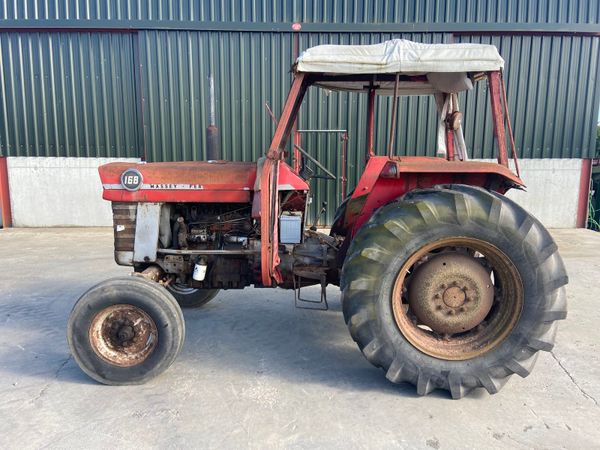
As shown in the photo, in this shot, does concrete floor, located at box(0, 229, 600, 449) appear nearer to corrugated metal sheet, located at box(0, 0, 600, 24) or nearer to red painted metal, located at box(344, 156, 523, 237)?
red painted metal, located at box(344, 156, 523, 237)

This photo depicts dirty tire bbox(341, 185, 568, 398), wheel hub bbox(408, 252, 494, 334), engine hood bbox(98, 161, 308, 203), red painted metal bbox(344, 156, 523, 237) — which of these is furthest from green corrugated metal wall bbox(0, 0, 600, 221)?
dirty tire bbox(341, 185, 568, 398)

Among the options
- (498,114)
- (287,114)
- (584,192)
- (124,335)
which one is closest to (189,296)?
(124,335)

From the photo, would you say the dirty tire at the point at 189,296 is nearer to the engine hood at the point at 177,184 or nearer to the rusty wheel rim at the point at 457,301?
the engine hood at the point at 177,184

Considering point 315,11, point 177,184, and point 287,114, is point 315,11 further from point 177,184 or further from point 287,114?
point 177,184

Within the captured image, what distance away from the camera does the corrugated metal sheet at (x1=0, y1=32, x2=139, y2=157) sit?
7.80 m

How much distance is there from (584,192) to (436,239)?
754 cm

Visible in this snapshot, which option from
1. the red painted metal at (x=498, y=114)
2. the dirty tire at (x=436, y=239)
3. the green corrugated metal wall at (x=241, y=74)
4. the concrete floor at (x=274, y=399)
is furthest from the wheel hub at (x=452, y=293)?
the green corrugated metal wall at (x=241, y=74)

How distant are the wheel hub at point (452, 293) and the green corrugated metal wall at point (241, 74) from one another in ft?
18.1

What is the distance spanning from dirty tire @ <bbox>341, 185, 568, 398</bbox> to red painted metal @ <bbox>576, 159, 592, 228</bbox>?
7104 mm

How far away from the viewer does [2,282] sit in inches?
189

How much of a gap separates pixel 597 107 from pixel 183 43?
8.15 meters

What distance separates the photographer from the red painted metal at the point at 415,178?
8.60ft

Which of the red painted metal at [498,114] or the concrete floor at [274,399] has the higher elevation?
the red painted metal at [498,114]

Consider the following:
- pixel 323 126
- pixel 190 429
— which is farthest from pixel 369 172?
pixel 323 126
